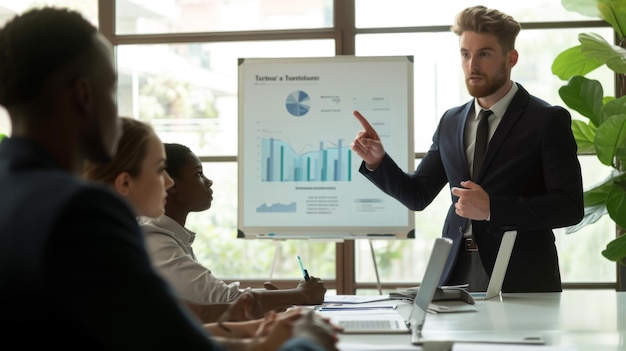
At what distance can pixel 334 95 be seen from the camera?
15.5 feet

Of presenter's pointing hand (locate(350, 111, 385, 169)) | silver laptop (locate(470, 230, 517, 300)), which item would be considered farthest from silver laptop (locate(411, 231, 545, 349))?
presenter's pointing hand (locate(350, 111, 385, 169))

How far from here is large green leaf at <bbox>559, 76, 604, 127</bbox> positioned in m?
4.14

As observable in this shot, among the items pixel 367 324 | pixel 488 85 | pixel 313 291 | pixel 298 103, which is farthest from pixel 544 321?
pixel 298 103

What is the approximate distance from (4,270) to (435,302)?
6.39 ft

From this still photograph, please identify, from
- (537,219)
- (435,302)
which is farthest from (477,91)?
(435,302)

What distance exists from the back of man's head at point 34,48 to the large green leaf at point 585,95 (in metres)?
3.49

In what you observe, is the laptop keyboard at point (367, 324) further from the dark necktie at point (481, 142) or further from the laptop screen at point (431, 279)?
the dark necktie at point (481, 142)

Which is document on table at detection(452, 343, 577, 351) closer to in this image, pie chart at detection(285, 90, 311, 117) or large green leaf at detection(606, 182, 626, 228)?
large green leaf at detection(606, 182, 626, 228)

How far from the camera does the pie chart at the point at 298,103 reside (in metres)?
4.73

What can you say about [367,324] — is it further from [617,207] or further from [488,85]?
[617,207]

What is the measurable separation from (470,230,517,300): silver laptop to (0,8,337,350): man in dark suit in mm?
1829

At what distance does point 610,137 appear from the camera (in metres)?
4.00

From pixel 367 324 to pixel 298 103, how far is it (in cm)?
267

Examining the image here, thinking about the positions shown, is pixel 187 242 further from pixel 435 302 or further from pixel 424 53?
pixel 424 53
